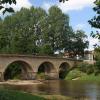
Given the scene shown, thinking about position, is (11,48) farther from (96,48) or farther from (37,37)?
(96,48)

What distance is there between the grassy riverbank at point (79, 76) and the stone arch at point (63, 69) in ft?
8.31

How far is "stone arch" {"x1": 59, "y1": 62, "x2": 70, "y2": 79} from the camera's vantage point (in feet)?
262

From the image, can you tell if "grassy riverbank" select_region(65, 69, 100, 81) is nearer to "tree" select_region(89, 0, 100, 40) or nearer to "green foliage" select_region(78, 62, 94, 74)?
"green foliage" select_region(78, 62, 94, 74)

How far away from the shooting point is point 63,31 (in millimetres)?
90000

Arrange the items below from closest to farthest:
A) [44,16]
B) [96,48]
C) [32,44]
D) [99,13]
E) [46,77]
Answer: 1. [99,13]
2. [96,48]
3. [46,77]
4. [32,44]
5. [44,16]

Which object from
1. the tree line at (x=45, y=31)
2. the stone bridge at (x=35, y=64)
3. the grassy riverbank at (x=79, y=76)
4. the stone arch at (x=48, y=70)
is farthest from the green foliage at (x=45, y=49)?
the grassy riverbank at (x=79, y=76)

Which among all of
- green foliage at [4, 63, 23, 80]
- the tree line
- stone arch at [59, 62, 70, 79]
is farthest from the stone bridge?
the tree line

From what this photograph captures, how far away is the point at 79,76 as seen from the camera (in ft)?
244

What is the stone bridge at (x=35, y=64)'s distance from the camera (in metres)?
66.0

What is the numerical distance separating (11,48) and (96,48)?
7121 cm

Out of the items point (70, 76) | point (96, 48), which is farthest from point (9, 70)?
point (96, 48)

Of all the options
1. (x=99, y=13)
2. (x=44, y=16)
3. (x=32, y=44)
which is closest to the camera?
(x=99, y=13)

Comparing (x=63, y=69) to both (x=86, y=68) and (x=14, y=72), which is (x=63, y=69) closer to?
(x=86, y=68)

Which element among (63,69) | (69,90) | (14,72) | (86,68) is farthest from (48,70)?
(69,90)
